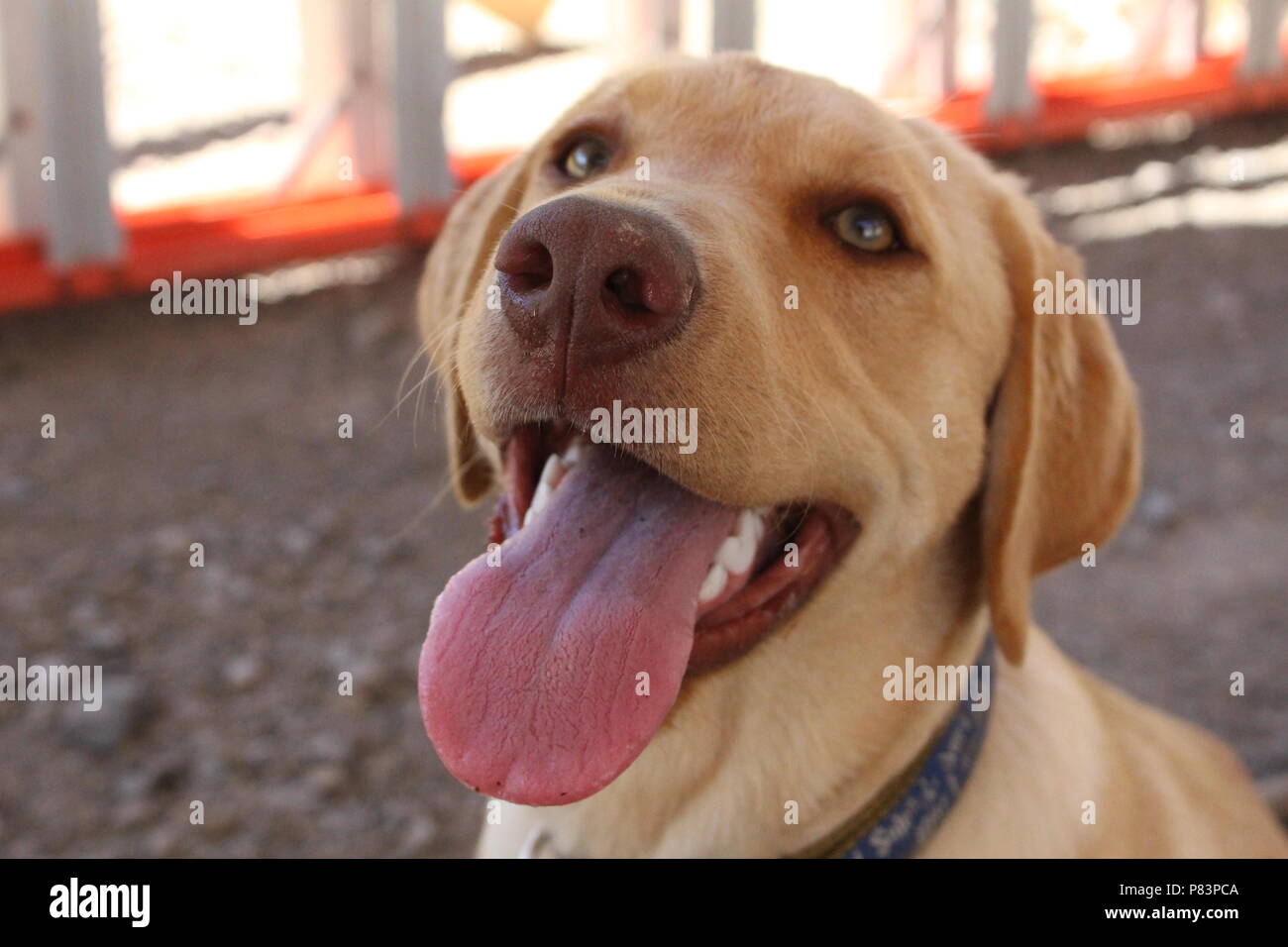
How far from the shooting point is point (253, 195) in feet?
21.7

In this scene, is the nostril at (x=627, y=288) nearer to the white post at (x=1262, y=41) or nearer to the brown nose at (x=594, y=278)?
the brown nose at (x=594, y=278)

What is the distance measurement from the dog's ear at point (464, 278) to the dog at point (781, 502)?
0.04 ft

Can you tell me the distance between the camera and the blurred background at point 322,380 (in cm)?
395

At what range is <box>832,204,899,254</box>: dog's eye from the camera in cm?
255

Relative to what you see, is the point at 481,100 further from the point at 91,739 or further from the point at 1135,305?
the point at 91,739

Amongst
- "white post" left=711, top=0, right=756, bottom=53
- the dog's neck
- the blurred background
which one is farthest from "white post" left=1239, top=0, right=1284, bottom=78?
the dog's neck

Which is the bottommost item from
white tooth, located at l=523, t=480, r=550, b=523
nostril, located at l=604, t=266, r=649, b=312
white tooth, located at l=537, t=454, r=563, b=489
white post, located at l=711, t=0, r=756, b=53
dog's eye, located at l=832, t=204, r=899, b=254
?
white tooth, located at l=523, t=480, r=550, b=523

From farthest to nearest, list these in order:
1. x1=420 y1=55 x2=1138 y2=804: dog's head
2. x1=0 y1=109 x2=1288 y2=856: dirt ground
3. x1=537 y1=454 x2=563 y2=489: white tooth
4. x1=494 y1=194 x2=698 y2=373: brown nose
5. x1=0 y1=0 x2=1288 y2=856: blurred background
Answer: x1=0 y1=0 x2=1288 y2=856: blurred background → x1=0 y1=109 x2=1288 y2=856: dirt ground → x1=537 y1=454 x2=563 y2=489: white tooth → x1=420 y1=55 x2=1138 y2=804: dog's head → x1=494 y1=194 x2=698 y2=373: brown nose

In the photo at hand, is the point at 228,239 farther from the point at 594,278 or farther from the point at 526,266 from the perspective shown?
the point at 594,278

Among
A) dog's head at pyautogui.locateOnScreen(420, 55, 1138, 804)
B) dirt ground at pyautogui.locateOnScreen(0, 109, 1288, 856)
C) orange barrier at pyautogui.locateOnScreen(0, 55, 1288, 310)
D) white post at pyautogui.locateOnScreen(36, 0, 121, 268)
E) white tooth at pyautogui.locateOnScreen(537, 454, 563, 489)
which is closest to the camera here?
dog's head at pyautogui.locateOnScreen(420, 55, 1138, 804)

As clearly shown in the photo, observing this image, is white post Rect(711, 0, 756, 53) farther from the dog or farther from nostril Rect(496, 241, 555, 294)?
nostril Rect(496, 241, 555, 294)

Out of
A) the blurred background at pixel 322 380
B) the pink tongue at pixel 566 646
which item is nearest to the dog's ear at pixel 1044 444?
the pink tongue at pixel 566 646

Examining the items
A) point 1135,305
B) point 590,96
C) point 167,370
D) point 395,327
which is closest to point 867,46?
point 1135,305
